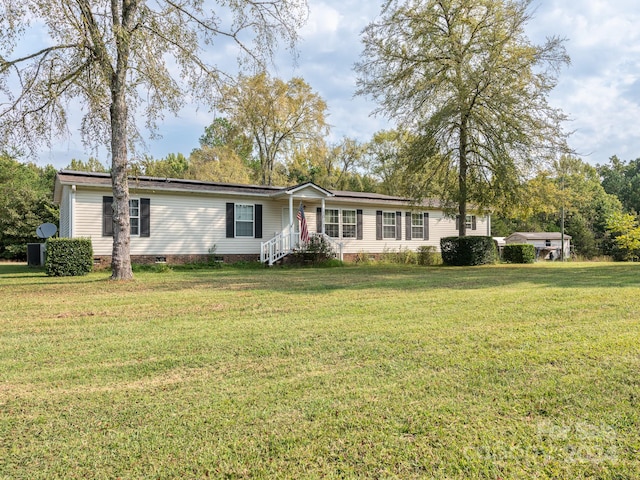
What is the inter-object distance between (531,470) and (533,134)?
14.4 metres

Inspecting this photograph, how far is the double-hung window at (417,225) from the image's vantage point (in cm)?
2145

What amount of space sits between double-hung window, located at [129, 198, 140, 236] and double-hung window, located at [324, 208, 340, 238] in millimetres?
7927

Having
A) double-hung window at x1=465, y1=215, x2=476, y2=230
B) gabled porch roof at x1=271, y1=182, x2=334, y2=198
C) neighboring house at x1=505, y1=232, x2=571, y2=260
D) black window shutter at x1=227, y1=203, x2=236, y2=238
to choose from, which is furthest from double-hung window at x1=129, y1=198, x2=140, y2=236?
neighboring house at x1=505, y1=232, x2=571, y2=260

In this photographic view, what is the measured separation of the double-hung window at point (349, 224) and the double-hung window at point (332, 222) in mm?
303

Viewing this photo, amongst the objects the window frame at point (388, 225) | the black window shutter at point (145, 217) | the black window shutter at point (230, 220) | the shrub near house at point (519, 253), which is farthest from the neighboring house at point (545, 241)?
the black window shutter at point (145, 217)

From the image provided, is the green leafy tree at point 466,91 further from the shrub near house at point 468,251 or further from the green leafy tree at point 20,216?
the green leafy tree at point 20,216

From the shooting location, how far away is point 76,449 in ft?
7.66

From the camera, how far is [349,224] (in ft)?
64.1

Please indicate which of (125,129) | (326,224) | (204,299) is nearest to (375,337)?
(204,299)

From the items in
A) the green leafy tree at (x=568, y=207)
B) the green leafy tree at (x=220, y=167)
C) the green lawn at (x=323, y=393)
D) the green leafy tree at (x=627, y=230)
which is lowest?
the green lawn at (x=323, y=393)

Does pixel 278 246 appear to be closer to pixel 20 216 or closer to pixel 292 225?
pixel 292 225

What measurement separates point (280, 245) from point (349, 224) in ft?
13.0

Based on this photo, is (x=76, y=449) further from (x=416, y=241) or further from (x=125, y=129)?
(x=416, y=241)

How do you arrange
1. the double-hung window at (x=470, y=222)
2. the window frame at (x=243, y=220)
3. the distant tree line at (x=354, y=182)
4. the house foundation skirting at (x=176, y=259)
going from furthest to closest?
the double-hung window at (x=470, y=222)
the window frame at (x=243, y=220)
the distant tree line at (x=354, y=182)
the house foundation skirting at (x=176, y=259)
